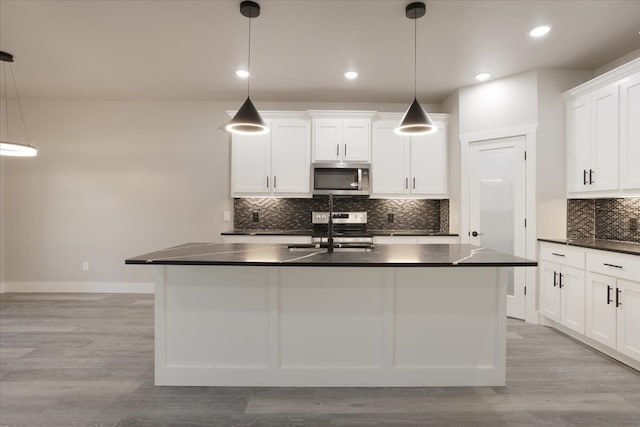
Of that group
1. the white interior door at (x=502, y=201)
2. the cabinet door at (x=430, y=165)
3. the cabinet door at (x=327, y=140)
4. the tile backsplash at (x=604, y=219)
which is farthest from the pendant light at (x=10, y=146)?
the tile backsplash at (x=604, y=219)

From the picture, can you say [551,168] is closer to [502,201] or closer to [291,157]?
[502,201]

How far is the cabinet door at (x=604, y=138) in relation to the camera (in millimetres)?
3055

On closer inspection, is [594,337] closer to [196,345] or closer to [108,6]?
[196,345]

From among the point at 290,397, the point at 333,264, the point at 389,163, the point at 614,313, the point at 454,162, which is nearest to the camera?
the point at 333,264

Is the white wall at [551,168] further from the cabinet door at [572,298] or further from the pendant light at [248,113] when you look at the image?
the pendant light at [248,113]

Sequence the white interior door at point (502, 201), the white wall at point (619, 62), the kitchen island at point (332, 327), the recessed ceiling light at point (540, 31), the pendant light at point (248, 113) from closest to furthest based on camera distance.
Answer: the kitchen island at point (332, 327), the pendant light at point (248, 113), the recessed ceiling light at point (540, 31), the white wall at point (619, 62), the white interior door at point (502, 201)

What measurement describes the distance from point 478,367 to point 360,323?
0.89 m

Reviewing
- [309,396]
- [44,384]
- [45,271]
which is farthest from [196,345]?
[45,271]

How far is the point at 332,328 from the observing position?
2332 millimetres

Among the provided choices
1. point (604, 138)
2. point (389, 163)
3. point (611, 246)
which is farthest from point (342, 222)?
point (604, 138)

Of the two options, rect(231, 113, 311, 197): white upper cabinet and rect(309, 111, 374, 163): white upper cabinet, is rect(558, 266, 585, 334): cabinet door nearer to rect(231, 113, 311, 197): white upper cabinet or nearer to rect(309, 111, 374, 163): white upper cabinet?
rect(309, 111, 374, 163): white upper cabinet

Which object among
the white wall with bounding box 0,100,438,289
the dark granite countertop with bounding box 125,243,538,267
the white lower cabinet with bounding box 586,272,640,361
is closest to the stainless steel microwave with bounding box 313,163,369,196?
the white wall with bounding box 0,100,438,289

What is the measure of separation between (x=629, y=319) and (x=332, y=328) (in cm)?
235

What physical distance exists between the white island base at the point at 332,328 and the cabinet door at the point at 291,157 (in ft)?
7.66
